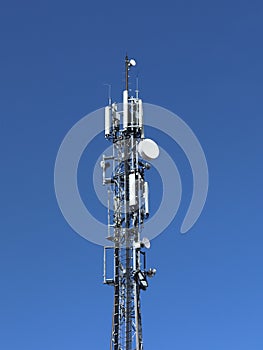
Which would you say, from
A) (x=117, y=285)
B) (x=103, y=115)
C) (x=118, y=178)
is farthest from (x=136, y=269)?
(x=103, y=115)

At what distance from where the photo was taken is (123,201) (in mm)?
58156

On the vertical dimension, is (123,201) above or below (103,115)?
below

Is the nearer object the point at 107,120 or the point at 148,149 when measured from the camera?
the point at 148,149

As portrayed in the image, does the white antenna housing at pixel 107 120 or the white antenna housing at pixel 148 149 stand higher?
the white antenna housing at pixel 107 120

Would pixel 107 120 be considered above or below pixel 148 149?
above

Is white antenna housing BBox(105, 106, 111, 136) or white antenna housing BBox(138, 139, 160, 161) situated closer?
white antenna housing BBox(138, 139, 160, 161)

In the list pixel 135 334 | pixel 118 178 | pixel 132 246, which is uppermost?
pixel 118 178

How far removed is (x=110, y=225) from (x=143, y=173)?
3572 millimetres

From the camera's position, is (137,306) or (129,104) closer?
(137,306)

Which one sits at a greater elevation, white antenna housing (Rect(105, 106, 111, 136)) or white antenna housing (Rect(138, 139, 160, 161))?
white antenna housing (Rect(105, 106, 111, 136))

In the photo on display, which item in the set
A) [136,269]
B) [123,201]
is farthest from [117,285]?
[123,201]

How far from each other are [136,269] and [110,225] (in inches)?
121

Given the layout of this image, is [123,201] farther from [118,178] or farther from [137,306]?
[137,306]

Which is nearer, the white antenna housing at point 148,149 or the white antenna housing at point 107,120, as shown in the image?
the white antenna housing at point 148,149
